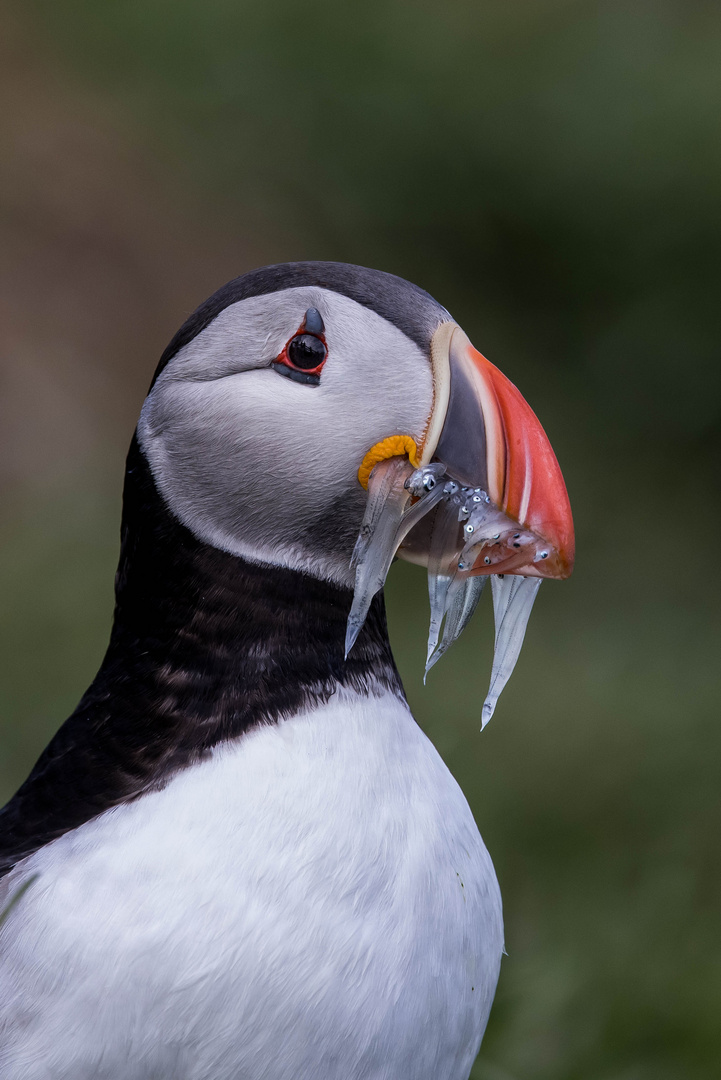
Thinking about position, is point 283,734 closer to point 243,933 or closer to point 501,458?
point 243,933

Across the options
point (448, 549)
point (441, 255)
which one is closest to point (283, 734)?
point (448, 549)

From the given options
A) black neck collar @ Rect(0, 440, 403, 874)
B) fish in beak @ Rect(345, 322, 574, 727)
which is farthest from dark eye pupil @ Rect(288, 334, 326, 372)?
black neck collar @ Rect(0, 440, 403, 874)

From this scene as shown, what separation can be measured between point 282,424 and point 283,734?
40 cm

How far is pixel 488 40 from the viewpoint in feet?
16.3

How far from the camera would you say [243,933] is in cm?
137

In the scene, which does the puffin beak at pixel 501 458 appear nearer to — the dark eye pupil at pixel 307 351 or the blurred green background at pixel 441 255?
the dark eye pupil at pixel 307 351

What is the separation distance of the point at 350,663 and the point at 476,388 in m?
0.42

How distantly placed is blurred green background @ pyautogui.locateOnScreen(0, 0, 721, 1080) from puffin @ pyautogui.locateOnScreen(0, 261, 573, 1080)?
7.81 ft

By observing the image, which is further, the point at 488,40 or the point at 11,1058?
the point at 488,40

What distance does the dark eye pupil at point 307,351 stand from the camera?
1.44 meters

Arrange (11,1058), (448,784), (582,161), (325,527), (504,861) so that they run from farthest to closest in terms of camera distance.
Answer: (582,161) → (504,861) → (448,784) → (325,527) → (11,1058)

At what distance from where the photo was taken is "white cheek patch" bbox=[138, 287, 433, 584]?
4.70 feet

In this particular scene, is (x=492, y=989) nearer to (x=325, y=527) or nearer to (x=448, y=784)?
(x=448, y=784)

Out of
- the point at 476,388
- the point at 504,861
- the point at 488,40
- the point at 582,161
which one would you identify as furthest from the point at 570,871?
the point at 488,40
